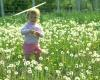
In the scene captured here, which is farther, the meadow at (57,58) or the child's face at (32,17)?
the child's face at (32,17)

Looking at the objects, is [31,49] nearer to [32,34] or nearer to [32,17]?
[32,34]

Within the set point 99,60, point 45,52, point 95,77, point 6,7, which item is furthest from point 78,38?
point 6,7

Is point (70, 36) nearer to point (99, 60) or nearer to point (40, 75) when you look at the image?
point (99, 60)

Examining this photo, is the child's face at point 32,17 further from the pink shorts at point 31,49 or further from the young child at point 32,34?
the pink shorts at point 31,49

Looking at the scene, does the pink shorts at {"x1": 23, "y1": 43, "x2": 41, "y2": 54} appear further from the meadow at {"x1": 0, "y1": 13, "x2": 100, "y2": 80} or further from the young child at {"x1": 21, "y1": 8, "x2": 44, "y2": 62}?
the meadow at {"x1": 0, "y1": 13, "x2": 100, "y2": 80}

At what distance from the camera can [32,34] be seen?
7598 millimetres

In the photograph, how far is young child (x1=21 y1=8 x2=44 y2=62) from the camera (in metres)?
Result: 7.51

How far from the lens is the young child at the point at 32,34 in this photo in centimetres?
751

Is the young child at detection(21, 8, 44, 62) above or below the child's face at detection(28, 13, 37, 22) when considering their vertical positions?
below

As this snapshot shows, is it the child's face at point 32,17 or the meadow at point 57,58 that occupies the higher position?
the child's face at point 32,17

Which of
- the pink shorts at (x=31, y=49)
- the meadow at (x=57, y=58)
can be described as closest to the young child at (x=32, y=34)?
the pink shorts at (x=31, y=49)

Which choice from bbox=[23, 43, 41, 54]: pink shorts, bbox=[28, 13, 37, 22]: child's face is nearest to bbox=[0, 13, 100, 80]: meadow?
bbox=[23, 43, 41, 54]: pink shorts

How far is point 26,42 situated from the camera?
7648 mm

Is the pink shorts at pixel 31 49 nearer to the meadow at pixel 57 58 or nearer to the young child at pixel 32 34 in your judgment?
the young child at pixel 32 34
